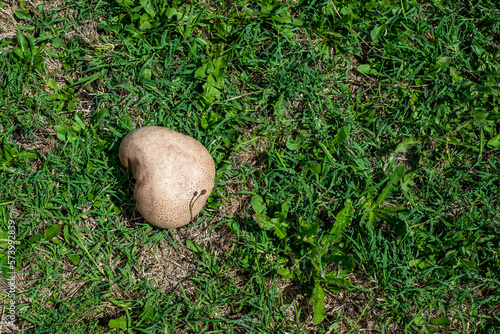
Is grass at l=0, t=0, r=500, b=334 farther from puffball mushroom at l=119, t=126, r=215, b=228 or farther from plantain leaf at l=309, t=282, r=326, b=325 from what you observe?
puffball mushroom at l=119, t=126, r=215, b=228

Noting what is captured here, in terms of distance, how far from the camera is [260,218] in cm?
316

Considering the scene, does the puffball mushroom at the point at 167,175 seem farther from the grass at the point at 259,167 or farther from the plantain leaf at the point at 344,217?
the plantain leaf at the point at 344,217

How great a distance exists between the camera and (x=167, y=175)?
274 cm

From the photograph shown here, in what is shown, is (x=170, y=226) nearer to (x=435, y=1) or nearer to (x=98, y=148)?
(x=98, y=148)

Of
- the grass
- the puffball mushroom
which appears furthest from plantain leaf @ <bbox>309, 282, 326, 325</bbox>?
the puffball mushroom

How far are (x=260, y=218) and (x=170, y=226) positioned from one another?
0.75 m

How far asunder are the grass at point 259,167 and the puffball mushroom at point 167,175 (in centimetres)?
42

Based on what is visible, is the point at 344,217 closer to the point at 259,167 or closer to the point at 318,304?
the point at 318,304

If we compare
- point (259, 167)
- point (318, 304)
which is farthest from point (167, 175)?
point (318, 304)

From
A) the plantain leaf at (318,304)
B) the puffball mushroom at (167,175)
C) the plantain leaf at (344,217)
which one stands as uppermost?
the puffball mushroom at (167,175)

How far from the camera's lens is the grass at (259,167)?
10.5ft

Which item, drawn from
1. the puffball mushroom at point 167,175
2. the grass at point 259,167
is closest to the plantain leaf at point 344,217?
the grass at point 259,167

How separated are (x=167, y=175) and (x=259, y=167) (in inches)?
37.6

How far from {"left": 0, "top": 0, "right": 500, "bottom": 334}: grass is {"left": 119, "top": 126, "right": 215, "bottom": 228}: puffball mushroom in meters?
0.42
